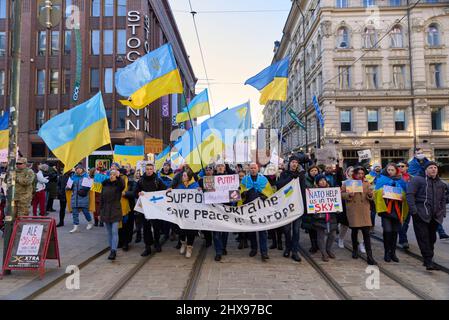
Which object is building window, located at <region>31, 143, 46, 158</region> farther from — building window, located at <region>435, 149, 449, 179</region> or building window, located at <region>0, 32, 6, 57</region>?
building window, located at <region>435, 149, 449, 179</region>

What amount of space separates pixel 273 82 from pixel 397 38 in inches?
1190

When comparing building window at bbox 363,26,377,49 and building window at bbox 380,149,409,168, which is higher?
building window at bbox 363,26,377,49

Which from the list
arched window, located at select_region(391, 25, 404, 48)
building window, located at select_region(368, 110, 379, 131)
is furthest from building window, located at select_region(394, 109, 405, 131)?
arched window, located at select_region(391, 25, 404, 48)

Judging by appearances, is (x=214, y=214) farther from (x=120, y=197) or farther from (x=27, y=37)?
(x=27, y=37)

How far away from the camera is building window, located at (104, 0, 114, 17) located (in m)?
36.7

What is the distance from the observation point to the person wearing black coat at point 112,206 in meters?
7.26

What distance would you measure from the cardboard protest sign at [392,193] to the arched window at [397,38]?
3320 centimetres

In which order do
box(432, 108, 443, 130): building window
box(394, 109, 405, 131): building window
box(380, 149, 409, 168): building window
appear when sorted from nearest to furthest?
box(380, 149, 409, 168): building window, box(432, 108, 443, 130): building window, box(394, 109, 405, 131): building window

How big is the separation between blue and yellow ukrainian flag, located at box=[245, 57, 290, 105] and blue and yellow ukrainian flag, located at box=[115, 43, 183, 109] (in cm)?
389

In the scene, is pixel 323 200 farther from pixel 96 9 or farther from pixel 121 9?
pixel 96 9

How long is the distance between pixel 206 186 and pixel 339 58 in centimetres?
3223

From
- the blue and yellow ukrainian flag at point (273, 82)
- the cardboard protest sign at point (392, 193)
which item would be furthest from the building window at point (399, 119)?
the cardboard protest sign at point (392, 193)
